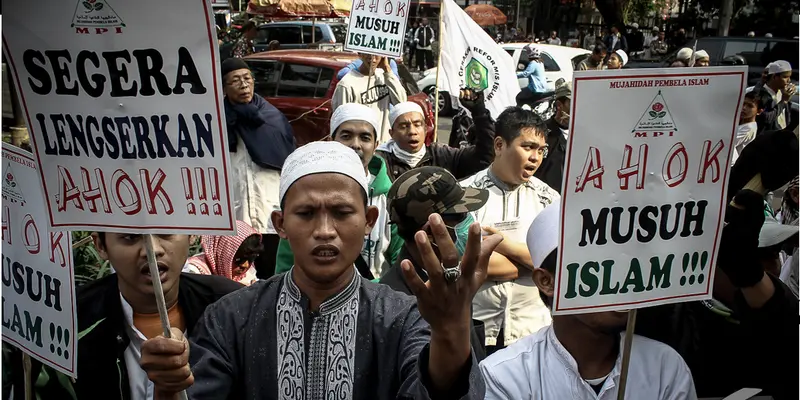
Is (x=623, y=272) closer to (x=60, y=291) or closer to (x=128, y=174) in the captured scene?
(x=128, y=174)

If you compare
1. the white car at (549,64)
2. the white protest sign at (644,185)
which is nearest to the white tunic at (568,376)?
the white protest sign at (644,185)

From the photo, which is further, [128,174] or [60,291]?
[60,291]

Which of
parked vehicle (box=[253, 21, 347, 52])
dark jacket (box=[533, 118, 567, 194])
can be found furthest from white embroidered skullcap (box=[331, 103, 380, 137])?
parked vehicle (box=[253, 21, 347, 52])

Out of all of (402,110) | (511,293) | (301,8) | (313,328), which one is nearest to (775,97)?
(402,110)

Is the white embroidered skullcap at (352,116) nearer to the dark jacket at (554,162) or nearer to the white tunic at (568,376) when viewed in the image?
the dark jacket at (554,162)

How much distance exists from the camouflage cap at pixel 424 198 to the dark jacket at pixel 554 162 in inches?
74.9

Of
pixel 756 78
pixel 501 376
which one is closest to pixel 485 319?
pixel 501 376

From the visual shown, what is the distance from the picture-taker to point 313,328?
2.04m

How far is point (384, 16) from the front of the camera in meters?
6.86

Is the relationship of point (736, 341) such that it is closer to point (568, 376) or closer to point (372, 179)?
point (568, 376)

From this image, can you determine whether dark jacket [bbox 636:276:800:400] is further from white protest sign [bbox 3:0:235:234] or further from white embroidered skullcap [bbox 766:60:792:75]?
white embroidered skullcap [bbox 766:60:792:75]

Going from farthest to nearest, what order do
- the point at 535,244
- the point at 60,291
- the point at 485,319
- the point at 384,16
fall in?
the point at 384,16 < the point at 485,319 < the point at 535,244 < the point at 60,291

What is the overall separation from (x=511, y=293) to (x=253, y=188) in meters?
2.62

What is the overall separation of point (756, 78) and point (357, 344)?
45.2 ft
